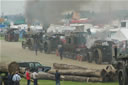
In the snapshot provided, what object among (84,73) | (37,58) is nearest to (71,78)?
(84,73)

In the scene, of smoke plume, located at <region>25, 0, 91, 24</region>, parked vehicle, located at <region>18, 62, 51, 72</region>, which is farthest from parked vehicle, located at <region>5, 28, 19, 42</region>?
parked vehicle, located at <region>18, 62, 51, 72</region>

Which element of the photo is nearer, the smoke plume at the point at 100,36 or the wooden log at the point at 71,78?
the wooden log at the point at 71,78

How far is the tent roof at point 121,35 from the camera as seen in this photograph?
35.9 meters

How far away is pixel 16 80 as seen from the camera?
646 inches

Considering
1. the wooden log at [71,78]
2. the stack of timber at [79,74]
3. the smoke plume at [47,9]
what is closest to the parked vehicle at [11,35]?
the smoke plume at [47,9]

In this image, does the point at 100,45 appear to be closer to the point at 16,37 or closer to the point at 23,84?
the point at 23,84

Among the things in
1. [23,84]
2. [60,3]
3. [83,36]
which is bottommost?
[23,84]

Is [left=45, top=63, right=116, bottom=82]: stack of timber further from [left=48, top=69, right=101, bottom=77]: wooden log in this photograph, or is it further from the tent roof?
the tent roof

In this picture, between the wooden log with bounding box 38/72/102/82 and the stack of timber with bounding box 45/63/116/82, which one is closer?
the stack of timber with bounding box 45/63/116/82

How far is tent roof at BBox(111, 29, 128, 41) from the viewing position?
1414 inches

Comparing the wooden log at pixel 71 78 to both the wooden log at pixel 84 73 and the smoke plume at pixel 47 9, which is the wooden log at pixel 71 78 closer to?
the wooden log at pixel 84 73

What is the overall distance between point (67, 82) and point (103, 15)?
13859 mm

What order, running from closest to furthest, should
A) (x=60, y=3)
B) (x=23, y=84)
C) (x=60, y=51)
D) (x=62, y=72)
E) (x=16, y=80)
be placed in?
(x=16, y=80) < (x=23, y=84) < (x=62, y=72) < (x=60, y=51) < (x=60, y=3)

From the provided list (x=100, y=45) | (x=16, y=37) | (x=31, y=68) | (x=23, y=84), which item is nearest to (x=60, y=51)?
(x=100, y=45)
